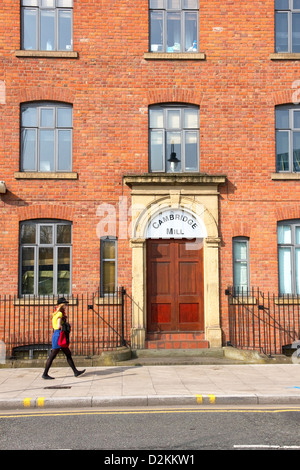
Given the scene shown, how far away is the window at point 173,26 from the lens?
13742mm

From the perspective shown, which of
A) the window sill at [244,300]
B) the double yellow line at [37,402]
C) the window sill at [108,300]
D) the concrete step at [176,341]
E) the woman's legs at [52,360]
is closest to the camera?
the double yellow line at [37,402]

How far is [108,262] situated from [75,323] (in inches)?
68.5

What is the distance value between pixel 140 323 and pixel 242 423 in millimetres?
5861

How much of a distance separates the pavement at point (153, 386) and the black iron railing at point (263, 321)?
1.17 m

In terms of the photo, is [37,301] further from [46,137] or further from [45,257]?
[46,137]

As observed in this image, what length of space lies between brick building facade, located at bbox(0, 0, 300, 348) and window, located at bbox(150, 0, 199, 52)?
3 cm

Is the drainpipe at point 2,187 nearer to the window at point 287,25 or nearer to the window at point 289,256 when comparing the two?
the window at point 289,256

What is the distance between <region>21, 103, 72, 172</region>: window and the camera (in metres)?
13.4

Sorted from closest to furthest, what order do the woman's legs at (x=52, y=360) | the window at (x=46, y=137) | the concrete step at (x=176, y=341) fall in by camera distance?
1. the woman's legs at (x=52, y=360)
2. the concrete step at (x=176, y=341)
3. the window at (x=46, y=137)

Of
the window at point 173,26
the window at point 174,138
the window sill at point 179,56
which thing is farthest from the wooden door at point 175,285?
the window at point 173,26

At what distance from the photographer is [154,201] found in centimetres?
1315

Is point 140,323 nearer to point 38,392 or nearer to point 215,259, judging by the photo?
point 215,259

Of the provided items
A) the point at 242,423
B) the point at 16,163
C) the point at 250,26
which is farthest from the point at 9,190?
the point at 242,423

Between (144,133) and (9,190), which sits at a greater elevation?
(144,133)
